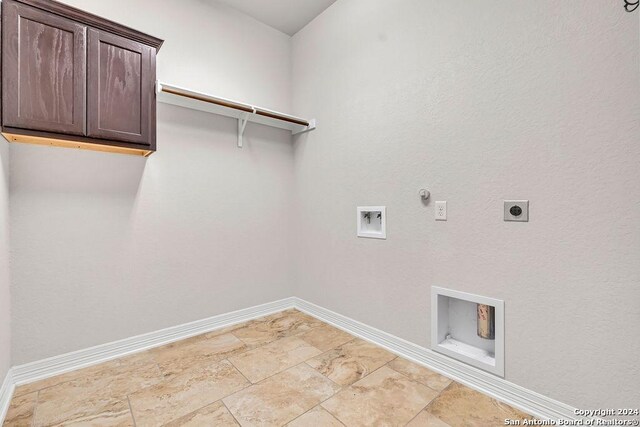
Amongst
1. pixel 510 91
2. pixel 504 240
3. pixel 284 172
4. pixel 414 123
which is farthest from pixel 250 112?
pixel 504 240

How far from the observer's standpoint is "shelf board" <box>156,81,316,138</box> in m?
2.21

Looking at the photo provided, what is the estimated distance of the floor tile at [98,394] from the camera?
4.98 ft

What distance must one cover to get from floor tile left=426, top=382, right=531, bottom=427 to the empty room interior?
0.4 inches

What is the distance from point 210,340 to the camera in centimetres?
Answer: 238

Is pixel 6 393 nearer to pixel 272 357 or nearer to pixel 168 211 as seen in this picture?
pixel 168 211

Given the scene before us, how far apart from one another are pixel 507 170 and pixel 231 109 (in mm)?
2201

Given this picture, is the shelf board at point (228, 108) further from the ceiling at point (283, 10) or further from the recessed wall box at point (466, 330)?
the recessed wall box at point (466, 330)

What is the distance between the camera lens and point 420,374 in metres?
1.88

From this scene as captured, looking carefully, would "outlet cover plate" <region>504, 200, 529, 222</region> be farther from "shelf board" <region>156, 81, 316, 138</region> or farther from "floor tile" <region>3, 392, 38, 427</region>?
"floor tile" <region>3, 392, 38, 427</region>

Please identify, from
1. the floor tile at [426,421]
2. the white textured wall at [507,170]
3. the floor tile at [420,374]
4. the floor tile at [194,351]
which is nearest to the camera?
the white textured wall at [507,170]

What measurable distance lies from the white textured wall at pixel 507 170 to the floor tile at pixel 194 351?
3.41 feet

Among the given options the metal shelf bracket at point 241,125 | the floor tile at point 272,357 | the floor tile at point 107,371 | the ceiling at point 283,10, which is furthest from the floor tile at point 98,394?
the ceiling at point 283,10

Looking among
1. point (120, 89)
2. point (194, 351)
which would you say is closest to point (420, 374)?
point (194, 351)

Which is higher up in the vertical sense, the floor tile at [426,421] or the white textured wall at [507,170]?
the white textured wall at [507,170]
